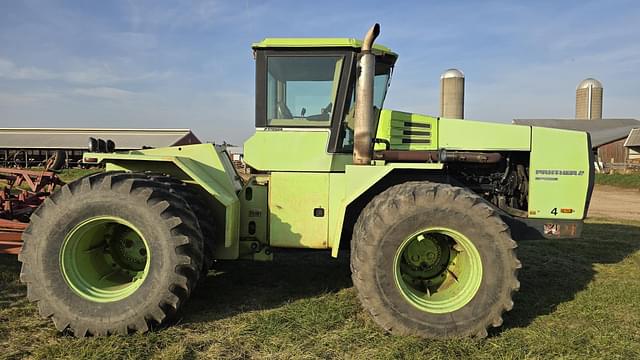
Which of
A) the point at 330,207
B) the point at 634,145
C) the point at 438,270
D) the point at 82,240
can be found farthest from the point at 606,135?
the point at 82,240

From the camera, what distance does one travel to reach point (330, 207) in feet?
14.6

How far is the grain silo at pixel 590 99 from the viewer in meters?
53.0

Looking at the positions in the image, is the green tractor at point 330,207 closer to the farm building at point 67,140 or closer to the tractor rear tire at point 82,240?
the tractor rear tire at point 82,240

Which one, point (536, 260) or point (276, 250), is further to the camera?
point (536, 260)

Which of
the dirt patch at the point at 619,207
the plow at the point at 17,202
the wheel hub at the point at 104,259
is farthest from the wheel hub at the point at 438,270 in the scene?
the dirt patch at the point at 619,207

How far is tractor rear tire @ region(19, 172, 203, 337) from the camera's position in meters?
3.72

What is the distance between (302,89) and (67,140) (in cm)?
3660

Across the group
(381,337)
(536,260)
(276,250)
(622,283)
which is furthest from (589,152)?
(276,250)

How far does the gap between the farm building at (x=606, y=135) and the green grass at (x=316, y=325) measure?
33936mm

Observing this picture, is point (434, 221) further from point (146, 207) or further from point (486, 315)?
point (146, 207)

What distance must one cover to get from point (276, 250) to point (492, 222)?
2193 mm

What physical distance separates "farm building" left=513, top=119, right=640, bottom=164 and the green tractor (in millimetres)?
34238

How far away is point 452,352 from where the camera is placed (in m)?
3.52

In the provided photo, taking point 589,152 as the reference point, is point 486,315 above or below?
below
